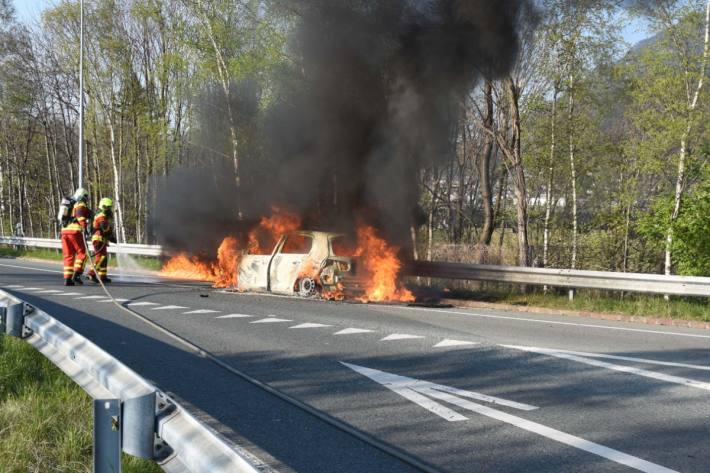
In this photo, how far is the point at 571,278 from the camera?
1211 cm

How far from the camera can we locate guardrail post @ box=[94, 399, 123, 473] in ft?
8.16

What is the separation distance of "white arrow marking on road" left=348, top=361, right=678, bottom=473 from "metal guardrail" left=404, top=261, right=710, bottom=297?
22.7 ft

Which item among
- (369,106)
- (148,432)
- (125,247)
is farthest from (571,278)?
(125,247)

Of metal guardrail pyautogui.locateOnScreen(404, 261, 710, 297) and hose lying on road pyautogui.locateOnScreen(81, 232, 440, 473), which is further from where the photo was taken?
metal guardrail pyautogui.locateOnScreen(404, 261, 710, 297)

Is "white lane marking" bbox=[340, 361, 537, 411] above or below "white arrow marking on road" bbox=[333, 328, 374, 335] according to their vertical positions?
below

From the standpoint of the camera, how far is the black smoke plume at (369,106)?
13.1 meters

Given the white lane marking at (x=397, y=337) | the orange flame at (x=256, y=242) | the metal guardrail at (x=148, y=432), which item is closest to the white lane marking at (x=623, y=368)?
the white lane marking at (x=397, y=337)

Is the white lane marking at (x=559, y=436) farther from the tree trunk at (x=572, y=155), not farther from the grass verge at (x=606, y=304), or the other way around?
the tree trunk at (x=572, y=155)

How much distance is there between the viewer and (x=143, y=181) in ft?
132

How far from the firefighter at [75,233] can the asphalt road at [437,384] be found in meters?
3.12

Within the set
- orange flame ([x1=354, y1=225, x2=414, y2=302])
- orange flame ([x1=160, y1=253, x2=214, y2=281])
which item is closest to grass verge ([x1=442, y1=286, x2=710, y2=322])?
orange flame ([x1=354, y1=225, x2=414, y2=302])

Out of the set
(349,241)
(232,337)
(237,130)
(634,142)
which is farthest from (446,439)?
(237,130)

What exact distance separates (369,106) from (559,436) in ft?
38.2

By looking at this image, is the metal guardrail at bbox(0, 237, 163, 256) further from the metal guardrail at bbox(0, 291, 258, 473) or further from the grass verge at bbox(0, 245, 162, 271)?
the metal guardrail at bbox(0, 291, 258, 473)
